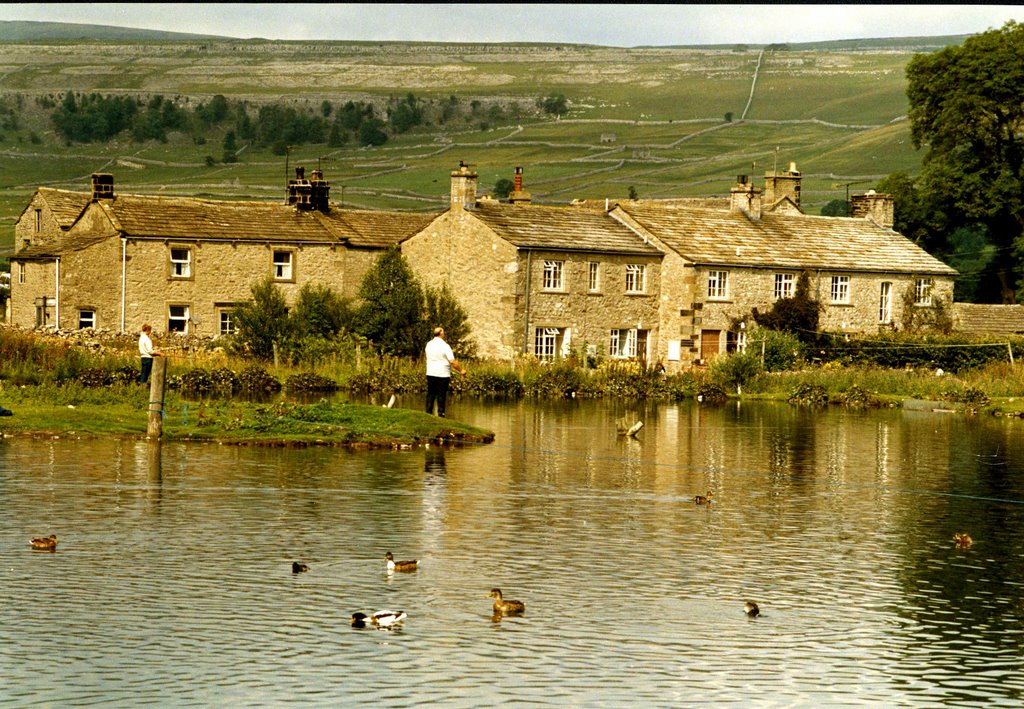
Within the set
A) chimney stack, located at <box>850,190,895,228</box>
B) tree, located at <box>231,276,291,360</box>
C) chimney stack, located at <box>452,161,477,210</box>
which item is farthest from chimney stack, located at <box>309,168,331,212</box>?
chimney stack, located at <box>850,190,895,228</box>

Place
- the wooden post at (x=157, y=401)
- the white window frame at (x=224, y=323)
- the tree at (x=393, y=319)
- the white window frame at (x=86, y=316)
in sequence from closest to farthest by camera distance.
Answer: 1. the wooden post at (x=157, y=401)
2. the tree at (x=393, y=319)
3. the white window frame at (x=86, y=316)
4. the white window frame at (x=224, y=323)

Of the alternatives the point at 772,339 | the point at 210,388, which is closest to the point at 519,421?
the point at 210,388

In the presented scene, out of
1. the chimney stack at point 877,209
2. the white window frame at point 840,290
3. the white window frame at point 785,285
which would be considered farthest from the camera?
the chimney stack at point 877,209

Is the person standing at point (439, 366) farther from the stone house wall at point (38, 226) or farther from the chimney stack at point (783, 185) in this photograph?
the chimney stack at point (783, 185)

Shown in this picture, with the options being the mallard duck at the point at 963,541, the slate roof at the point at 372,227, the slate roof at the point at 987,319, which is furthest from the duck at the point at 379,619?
the slate roof at the point at 987,319

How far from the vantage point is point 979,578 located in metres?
21.5

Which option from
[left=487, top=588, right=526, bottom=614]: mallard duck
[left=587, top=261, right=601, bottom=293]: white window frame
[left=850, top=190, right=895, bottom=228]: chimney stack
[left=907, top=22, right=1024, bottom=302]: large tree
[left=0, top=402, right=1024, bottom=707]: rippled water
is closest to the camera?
[left=0, top=402, right=1024, bottom=707]: rippled water

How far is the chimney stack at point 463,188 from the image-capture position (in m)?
67.4

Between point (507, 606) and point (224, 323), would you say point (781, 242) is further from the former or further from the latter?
point (507, 606)

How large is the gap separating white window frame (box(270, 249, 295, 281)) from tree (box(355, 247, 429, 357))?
33.3ft

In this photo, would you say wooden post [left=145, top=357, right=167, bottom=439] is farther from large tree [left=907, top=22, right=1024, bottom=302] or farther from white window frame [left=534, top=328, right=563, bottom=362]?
large tree [left=907, top=22, right=1024, bottom=302]

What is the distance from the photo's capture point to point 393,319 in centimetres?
6303

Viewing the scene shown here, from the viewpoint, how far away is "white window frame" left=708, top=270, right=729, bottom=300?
228ft

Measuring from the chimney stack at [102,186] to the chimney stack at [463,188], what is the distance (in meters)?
14.7
